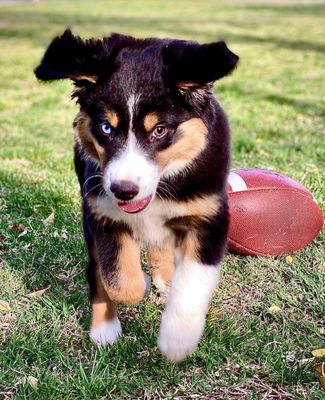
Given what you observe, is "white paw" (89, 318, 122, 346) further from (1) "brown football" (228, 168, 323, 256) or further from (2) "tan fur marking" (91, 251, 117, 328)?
(1) "brown football" (228, 168, 323, 256)

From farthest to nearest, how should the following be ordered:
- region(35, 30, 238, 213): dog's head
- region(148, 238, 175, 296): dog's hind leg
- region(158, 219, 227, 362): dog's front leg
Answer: region(148, 238, 175, 296): dog's hind leg → region(158, 219, 227, 362): dog's front leg → region(35, 30, 238, 213): dog's head

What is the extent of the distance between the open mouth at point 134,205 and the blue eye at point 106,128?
29 cm

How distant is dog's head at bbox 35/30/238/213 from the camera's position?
271cm

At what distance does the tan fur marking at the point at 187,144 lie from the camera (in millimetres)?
2912

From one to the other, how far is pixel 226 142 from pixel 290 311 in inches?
39.1

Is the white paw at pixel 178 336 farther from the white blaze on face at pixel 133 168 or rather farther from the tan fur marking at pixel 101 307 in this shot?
the white blaze on face at pixel 133 168

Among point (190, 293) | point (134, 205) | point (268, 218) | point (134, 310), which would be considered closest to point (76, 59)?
point (134, 205)

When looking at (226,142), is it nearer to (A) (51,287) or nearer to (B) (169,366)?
(B) (169,366)

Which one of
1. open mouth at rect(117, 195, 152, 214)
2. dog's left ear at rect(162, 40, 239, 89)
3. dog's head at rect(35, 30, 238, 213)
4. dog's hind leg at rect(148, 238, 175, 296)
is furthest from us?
dog's hind leg at rect(148, 238, 175, 296)

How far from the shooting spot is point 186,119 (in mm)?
2920

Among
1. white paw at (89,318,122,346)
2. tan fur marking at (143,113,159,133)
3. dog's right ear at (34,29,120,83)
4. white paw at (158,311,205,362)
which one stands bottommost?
white paw at (89,318,122,346)

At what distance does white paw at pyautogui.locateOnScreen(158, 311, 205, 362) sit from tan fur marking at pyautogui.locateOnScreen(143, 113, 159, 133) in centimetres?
80

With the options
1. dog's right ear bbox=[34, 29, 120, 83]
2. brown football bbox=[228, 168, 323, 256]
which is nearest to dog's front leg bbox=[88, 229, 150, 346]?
dog's right ear bbox=[34, 29, 120, 83]

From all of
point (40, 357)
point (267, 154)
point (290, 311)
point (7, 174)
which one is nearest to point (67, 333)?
point (40, 357)
